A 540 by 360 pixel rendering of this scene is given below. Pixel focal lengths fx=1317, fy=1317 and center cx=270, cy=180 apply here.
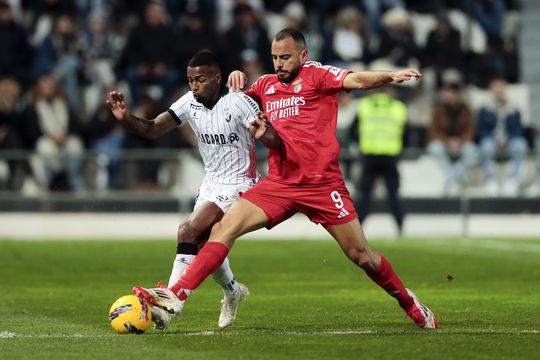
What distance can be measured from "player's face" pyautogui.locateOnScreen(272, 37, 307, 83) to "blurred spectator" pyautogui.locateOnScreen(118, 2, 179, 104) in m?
15.2

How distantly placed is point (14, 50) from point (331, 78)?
16333 millimetres

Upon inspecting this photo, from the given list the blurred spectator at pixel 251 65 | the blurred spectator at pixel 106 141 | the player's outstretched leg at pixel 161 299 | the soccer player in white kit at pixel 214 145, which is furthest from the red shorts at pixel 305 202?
the blurred spectator at pixel 251 65

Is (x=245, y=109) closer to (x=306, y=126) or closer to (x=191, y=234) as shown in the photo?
(x=306, y=126)

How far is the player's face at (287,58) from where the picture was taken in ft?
33.3

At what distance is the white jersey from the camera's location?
34.6ft

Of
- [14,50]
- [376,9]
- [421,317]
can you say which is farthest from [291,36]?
[376,9]

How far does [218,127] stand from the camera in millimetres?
10586

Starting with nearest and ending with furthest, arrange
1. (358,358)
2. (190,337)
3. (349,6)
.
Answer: (358,358) → (190,337) → (349,6)

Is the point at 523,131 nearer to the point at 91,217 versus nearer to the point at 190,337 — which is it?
the point at 91,217

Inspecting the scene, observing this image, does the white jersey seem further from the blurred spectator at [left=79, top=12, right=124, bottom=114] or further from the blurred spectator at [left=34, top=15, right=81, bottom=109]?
the blurred spectator at [left=79, top=12, right=124, bottom=114]

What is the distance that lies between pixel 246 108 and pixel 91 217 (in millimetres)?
13282

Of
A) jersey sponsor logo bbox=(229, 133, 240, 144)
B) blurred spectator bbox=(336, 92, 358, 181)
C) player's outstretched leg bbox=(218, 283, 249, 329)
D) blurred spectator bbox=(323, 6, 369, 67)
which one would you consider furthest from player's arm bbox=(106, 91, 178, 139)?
blurred spectator bbox=(323, 6, 369, 67)

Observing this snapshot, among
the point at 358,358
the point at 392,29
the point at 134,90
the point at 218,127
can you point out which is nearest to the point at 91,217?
the point at 134,90

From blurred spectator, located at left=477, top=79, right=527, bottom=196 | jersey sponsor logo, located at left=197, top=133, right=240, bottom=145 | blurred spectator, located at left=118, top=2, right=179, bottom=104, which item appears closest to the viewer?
jersey sponsor logo, located at left=197, top=133, right=240, bottom=145
